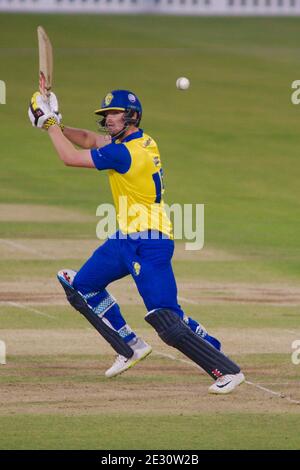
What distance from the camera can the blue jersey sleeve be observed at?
39.5ft

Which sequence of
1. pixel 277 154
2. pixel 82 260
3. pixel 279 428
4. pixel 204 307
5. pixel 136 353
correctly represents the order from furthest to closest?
1. pixel 277 154
2. pixel 82 260
3. pixel 204 307
4. pixel 136 353
5. pixel 279 428

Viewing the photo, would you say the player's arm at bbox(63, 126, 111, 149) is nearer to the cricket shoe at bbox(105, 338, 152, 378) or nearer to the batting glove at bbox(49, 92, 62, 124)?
the batting glove at bbox(49, 92, 62, 124)

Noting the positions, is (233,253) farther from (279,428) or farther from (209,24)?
(209,24)

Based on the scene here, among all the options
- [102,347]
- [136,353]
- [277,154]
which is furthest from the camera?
[277,154]

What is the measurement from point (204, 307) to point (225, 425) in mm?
5178

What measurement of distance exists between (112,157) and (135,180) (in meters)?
0.29

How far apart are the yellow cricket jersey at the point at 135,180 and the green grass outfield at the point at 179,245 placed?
1.36 m

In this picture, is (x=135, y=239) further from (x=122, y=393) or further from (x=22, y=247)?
(x=22, y=247)

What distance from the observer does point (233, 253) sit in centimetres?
2033

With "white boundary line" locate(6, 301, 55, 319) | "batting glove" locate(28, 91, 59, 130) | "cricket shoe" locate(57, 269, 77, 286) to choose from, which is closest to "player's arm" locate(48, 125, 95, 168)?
"batting glove" locate(28, 91, 59, 130)

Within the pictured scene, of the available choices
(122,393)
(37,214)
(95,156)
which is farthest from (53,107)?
(37,214)

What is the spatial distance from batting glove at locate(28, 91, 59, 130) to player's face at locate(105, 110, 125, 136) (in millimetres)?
418

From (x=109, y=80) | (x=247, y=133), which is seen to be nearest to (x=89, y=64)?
(x=109, y=80)

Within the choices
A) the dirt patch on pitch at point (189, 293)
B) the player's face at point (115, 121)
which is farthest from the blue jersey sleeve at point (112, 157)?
the dirt patch on pitch at point (189, 293)
